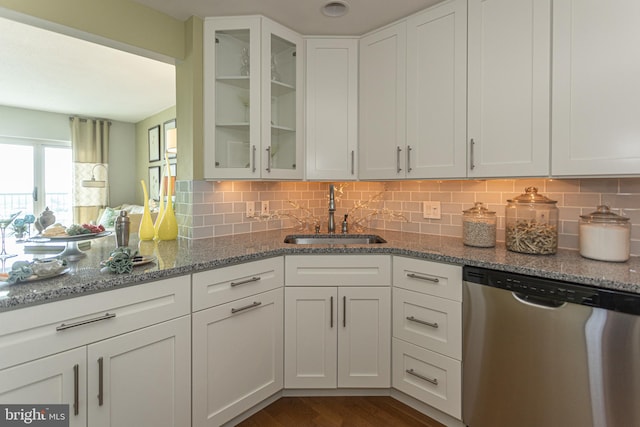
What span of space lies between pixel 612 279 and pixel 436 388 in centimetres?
95

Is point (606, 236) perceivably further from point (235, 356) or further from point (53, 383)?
point (53, 383)

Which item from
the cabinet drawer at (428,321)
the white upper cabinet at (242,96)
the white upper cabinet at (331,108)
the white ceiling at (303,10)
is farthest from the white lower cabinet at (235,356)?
the white ceiling at (303,10)

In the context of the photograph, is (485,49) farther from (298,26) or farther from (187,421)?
(187,421)

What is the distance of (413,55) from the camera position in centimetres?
200

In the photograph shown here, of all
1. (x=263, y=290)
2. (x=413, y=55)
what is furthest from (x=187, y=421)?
(x=413, y=55)

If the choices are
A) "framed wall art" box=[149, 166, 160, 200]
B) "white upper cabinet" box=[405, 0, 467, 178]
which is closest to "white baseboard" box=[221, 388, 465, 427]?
"white upper cabinet" box=[405, 0, 467, 178]

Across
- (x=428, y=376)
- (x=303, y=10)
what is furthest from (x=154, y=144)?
(x=428, y=376)

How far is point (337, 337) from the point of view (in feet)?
6.13

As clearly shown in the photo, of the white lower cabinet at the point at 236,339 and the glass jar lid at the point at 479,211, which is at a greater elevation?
the glass jar lid at the point at 479,211

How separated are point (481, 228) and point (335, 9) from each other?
1525 millimetres

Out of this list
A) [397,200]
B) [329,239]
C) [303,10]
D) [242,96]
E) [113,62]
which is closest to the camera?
[303,10]

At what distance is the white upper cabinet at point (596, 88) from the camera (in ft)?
4.33

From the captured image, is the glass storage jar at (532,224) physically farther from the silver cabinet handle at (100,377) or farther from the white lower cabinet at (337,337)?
the silver cabinet handle at (100,377)

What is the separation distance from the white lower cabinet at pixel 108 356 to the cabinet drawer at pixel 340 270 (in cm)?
61
